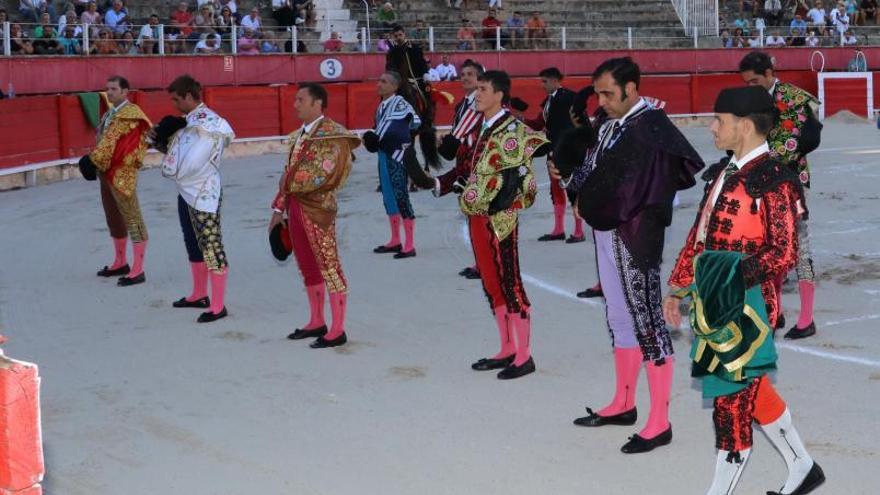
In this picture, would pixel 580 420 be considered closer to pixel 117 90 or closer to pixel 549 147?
pixel 549 147

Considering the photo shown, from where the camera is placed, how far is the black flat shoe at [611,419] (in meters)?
5.62

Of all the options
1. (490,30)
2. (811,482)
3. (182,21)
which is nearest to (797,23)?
(490,30)

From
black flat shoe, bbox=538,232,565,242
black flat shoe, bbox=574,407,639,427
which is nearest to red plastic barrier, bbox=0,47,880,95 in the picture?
black flat shoe, bbox=538,232,565,242

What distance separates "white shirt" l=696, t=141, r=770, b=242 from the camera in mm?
4309

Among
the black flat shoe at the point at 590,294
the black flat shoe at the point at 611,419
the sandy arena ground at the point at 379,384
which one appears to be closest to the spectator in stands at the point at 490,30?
the sandy arena ground at the point at 379,384

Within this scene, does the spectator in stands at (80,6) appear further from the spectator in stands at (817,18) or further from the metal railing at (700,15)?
the spectator in stands at (817,18)

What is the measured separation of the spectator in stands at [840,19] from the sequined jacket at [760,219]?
24.5 meters

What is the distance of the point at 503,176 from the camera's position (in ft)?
20.7

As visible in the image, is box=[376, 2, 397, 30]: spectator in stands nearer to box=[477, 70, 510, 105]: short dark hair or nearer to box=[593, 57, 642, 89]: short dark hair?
box=[477, 70, 510, 105]: short dark hair

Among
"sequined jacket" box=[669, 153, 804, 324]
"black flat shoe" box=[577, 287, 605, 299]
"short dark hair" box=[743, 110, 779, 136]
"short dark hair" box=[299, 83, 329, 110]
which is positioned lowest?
"black flat shoe" box=[577, 287, 605, 299]

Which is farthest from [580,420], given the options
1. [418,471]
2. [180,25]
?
[180,25]

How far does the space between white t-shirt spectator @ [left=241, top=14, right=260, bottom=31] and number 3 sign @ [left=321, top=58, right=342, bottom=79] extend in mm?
1208

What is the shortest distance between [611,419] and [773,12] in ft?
Answer: 80.9

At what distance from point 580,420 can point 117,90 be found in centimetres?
489
